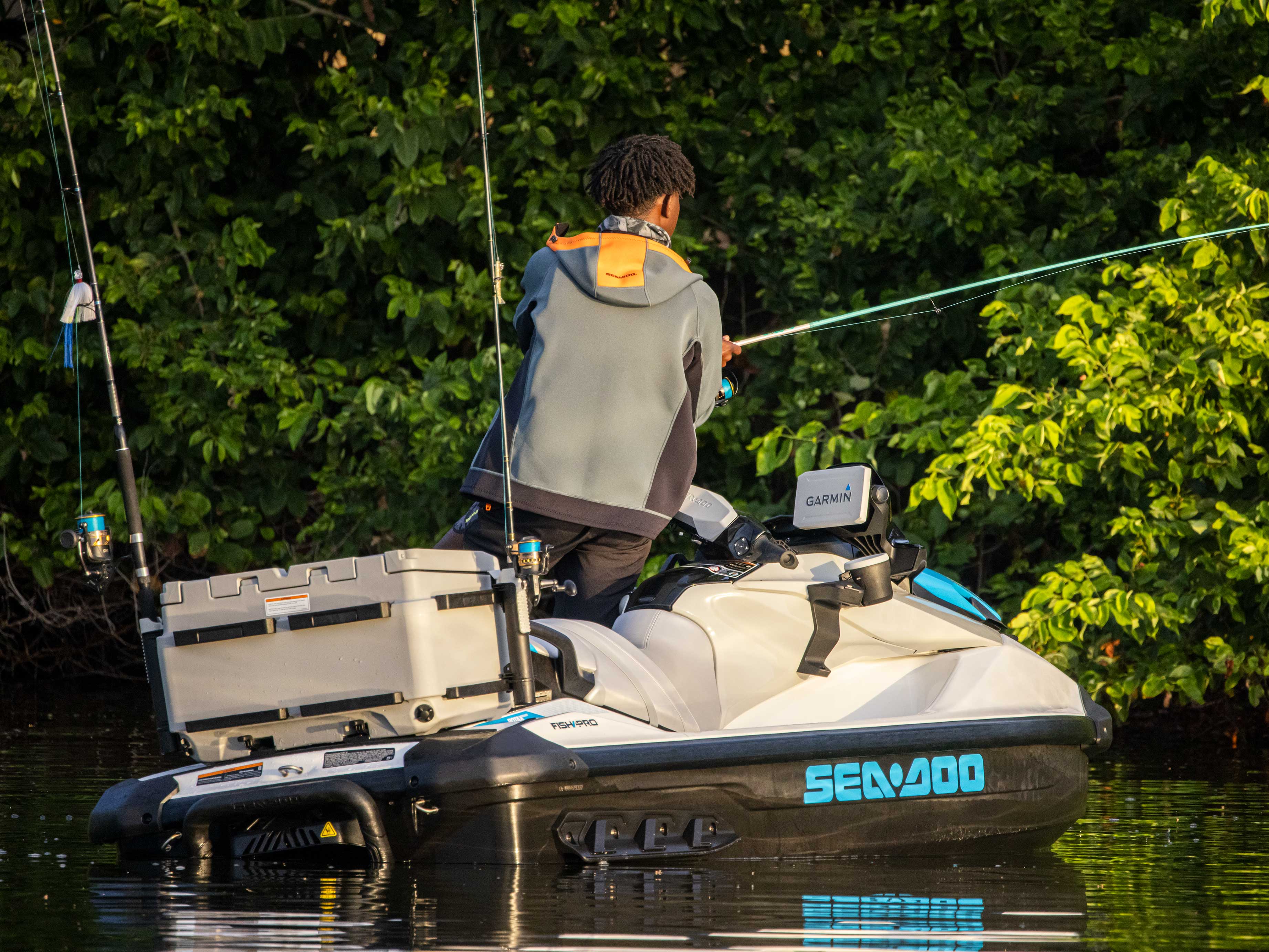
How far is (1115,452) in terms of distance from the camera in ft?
21.6

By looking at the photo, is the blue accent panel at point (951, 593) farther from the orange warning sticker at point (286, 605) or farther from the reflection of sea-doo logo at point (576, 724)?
the orange warning sticker at point (286, 605)

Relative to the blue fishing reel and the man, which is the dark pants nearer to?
the man

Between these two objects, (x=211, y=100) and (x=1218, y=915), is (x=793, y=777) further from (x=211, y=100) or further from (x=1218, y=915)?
(x=211, y=100)

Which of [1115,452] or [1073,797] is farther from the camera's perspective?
[1115,452]

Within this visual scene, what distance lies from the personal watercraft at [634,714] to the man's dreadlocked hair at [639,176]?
778 millimetres

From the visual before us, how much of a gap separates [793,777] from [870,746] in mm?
211

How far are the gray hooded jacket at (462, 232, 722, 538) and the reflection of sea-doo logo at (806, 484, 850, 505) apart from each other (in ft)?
1.24

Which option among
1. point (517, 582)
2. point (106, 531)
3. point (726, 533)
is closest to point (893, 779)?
point (726, 533)

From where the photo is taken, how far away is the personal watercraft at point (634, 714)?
12.5 feet

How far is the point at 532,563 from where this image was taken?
398 cm

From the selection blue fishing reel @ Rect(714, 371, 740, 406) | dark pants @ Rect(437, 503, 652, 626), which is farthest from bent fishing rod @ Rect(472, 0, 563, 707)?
blue fishing reel @ Rect(714, 371, 740, 406)

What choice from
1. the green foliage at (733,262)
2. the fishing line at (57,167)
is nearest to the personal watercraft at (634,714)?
the green foliage at (733,262)

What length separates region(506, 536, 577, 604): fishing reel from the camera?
13.0 feet

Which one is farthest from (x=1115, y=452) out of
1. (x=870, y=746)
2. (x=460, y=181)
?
(x=460, y=181)
